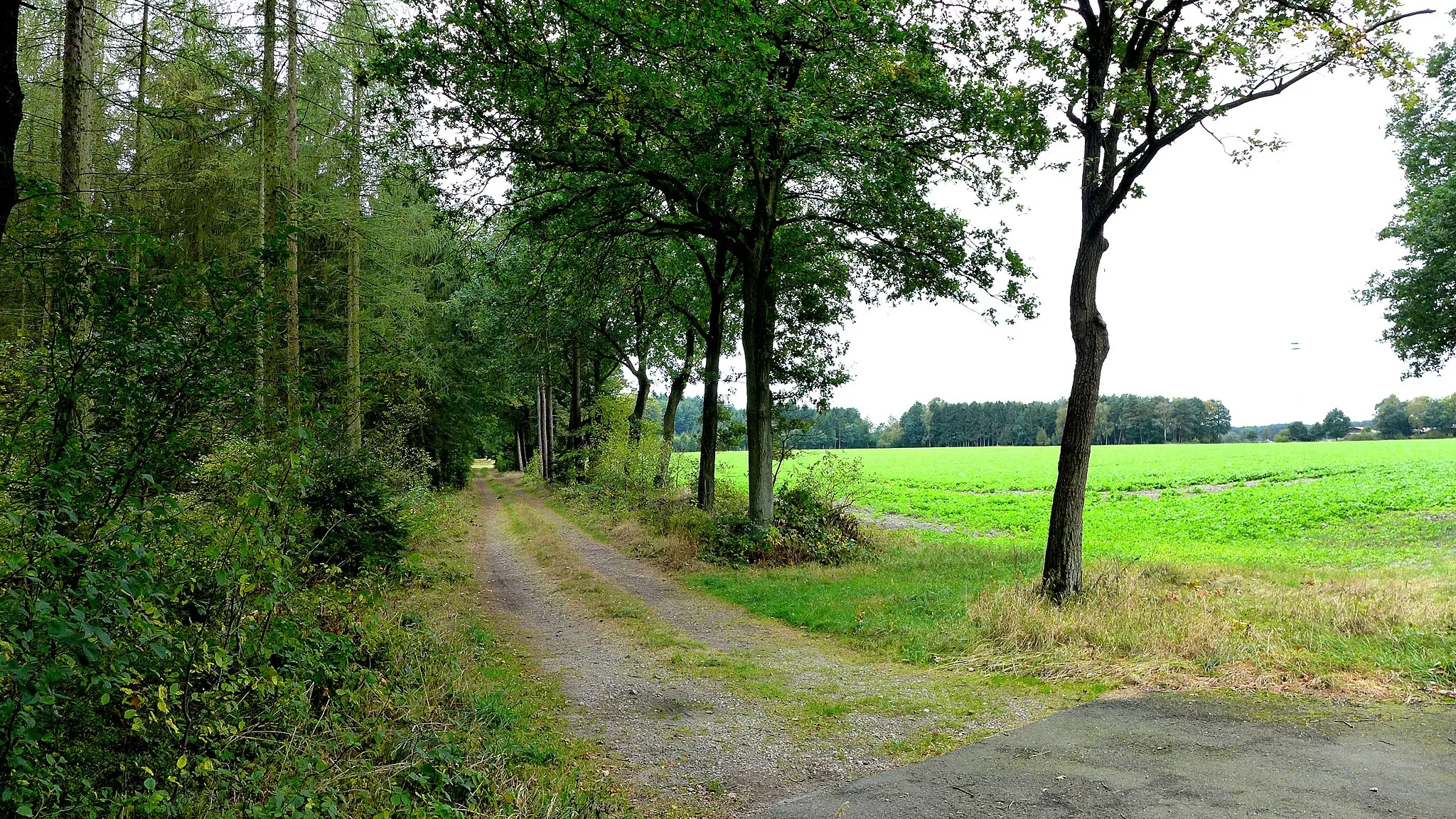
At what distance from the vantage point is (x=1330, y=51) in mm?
8047

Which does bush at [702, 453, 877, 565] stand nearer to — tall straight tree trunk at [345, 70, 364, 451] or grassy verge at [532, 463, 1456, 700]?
grassy verge at [532, 463, 1456, 700]

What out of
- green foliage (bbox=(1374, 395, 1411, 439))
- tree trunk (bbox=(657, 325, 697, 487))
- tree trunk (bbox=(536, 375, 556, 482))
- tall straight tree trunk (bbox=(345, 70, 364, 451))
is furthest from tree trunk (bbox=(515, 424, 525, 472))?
green foliage (bbox=(1374, 395, 1411, 439))

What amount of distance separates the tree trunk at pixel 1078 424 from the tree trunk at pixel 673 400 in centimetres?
1192

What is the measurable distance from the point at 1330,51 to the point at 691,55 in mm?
7464

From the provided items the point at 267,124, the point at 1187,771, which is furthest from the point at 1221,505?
the point at 267,124

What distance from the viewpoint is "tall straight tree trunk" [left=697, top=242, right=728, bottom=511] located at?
634 inches

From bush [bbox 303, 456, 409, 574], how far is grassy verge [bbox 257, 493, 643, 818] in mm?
1825

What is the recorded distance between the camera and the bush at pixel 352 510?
27.1ft

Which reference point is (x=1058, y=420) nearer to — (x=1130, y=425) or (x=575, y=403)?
(x=1130, y=425)

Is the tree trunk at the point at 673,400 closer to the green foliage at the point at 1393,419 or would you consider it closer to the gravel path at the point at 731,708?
the gravel path at the point at 731,708

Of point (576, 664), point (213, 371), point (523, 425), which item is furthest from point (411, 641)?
point (523, 425)

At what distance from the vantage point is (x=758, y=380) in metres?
13.7

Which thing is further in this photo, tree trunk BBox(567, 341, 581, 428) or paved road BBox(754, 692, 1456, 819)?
tree trunk BBox(567, 341, 581, 428)

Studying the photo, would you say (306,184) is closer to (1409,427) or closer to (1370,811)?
(1370,811)
